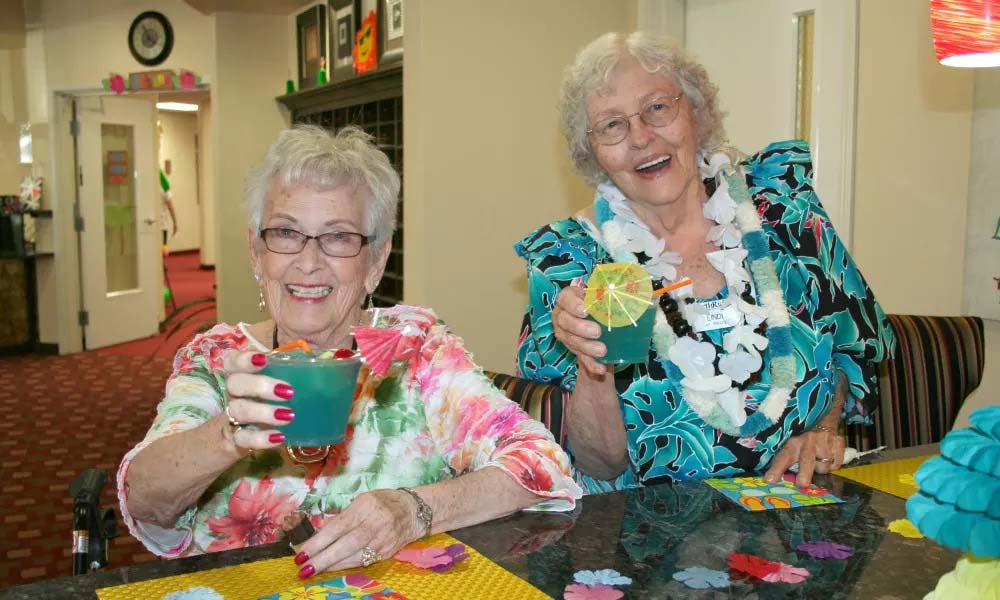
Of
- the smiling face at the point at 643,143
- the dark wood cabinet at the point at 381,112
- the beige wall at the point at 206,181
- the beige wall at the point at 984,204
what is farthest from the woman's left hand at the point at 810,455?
the beige wall at the point at 206,181

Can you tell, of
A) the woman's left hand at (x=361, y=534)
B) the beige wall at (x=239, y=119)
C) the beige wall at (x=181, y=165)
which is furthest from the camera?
the beige wall at (x=181, y=165)

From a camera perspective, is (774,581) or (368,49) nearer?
(774,581)

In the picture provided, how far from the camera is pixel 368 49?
262 inches

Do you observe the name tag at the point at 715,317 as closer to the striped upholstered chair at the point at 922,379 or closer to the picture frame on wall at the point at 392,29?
the striped upholstered chair at the point at 922,379

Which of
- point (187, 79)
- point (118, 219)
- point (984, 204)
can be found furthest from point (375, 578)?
point (118, 219)

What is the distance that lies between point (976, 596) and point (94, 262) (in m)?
10.0

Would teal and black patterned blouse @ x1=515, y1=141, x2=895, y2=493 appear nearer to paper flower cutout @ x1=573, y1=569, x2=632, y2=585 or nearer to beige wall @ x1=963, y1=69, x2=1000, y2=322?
paper flower cutout @ x1=573, y1=569, x2=632, y2=585

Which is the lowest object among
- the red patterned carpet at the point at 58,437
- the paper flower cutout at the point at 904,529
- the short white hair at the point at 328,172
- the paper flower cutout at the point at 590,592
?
the red patterned carpet at the point at 58,437

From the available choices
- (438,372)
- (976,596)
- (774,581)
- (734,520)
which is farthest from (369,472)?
(976,596)

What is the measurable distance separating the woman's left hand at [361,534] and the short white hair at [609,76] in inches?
47.5

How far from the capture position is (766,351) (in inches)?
84.7

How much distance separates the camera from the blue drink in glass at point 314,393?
1.31 metres

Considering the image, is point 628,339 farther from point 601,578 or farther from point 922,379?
point 922,379

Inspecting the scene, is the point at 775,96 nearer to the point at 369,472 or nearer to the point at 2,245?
the point at 369,472
